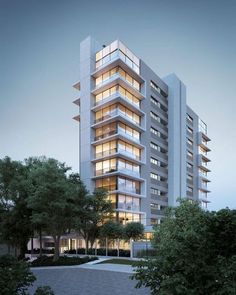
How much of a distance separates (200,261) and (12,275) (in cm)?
427

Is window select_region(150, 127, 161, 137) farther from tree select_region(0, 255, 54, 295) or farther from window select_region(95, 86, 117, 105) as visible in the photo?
tree select_region(0, 255, 54, 295)

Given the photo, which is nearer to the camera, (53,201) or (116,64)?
(53,201)

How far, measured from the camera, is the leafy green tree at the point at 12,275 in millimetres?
7020

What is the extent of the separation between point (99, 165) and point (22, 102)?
1713 centimetres

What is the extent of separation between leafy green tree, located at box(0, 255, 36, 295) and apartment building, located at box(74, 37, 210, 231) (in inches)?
1731

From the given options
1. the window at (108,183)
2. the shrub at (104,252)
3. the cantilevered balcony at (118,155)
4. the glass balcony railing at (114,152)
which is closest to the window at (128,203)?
the window at (108,183)

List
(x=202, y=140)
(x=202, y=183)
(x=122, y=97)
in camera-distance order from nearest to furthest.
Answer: (x=122, y=97) < (x=202, y=183) < (x=202, y=140)

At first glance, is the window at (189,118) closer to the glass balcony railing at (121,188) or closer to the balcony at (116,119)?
the balcony at (116,119)

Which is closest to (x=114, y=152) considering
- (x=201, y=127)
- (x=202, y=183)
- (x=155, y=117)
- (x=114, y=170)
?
(x=114, y=170)

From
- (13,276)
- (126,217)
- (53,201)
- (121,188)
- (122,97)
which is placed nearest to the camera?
(13,276)

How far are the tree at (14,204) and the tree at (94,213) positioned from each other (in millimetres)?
6909

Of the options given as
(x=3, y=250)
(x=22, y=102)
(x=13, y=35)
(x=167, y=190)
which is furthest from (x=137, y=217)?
(x=13, y=35)

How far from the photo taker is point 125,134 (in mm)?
54406

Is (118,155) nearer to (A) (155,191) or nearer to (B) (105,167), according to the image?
(B) (105,167)
